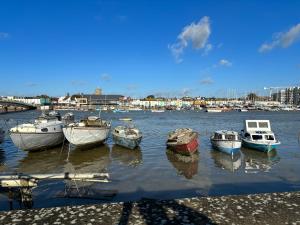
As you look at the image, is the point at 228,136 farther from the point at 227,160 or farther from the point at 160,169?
the point at 160,169

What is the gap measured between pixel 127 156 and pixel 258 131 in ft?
48.7

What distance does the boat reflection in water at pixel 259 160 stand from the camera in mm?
25156

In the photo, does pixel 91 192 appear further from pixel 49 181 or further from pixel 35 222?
pixel 35 222

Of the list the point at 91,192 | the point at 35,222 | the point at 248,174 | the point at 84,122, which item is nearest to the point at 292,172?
the point at 248,174

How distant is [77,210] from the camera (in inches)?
454

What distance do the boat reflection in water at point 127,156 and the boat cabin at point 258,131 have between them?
1195 cm

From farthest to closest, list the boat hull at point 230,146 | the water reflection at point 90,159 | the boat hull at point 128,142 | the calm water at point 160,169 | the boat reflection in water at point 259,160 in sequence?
the boat hull at point 128,142
the boat hull at point 230,146
the water reflection at point 90,159
the boat reflection in water at point 259,160
the calm water at point 160,169

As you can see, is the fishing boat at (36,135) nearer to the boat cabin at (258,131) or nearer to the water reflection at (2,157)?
the water reflection at (2,157)

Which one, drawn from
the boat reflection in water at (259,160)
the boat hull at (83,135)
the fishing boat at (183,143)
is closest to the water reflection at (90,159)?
the boat hull at (83,135)

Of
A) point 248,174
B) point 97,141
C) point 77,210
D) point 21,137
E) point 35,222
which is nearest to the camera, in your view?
point 35,222

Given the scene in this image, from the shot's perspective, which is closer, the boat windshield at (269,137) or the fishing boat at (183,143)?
the fishing boat at (183,143)

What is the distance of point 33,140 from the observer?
31031 millimetres

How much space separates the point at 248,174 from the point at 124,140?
52.3ft

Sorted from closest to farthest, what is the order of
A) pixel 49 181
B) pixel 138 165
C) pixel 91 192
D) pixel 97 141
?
pixel 91 192 < pixel 49 181 < pixel 138 165 < pixel 97 141
